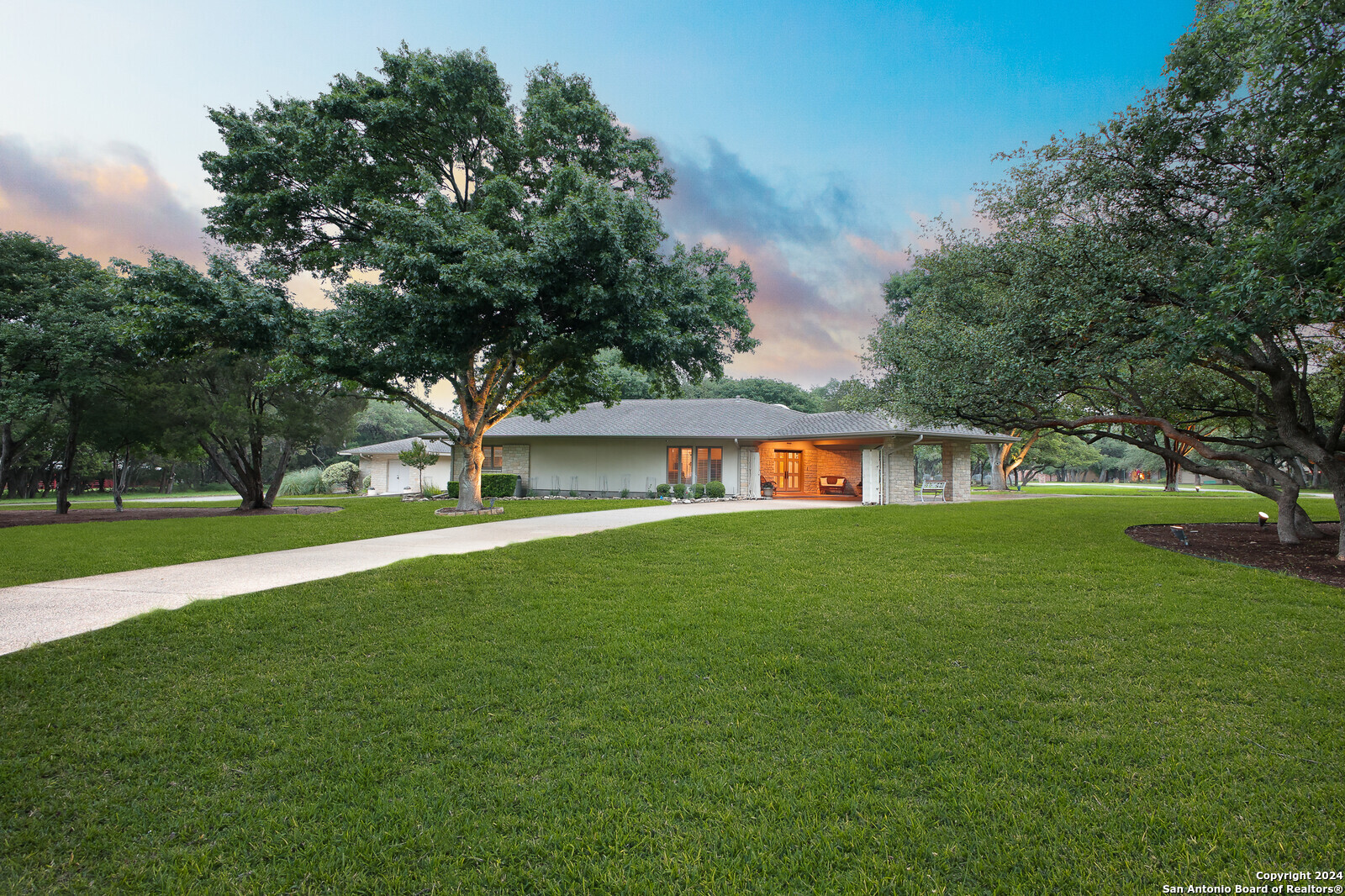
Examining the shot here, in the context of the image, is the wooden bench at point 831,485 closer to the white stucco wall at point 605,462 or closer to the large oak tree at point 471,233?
the white stucco wall at point 605,462

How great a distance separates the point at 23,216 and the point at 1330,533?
33.9 m

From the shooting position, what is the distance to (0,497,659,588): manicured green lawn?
788cm

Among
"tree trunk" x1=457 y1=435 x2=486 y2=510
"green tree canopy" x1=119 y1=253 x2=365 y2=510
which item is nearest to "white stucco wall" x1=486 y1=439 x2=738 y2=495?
"tree trunk" x1=457 y1=435 x2=486 y2=510

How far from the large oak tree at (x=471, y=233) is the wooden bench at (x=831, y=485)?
13.1 m

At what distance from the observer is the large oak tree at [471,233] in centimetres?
1042

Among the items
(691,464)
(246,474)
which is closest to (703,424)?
(691,464)

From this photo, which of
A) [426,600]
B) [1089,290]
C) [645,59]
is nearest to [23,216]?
[645,59]

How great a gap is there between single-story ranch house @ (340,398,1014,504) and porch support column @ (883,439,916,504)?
31mm

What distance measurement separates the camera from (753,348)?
12.9m

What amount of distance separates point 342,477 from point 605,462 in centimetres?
1744

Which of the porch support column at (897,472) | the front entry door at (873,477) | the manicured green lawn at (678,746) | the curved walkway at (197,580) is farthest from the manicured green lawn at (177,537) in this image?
the porch support column at (897,472)

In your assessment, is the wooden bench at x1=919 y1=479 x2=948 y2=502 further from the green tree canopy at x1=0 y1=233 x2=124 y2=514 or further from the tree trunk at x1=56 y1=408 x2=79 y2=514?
the tree trunk at x1=56 y1=408 x2=79 y2=514

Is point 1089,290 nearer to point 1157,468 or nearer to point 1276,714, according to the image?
point 1276,714

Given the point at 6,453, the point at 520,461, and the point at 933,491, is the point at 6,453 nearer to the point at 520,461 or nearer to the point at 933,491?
the point at 520,461
